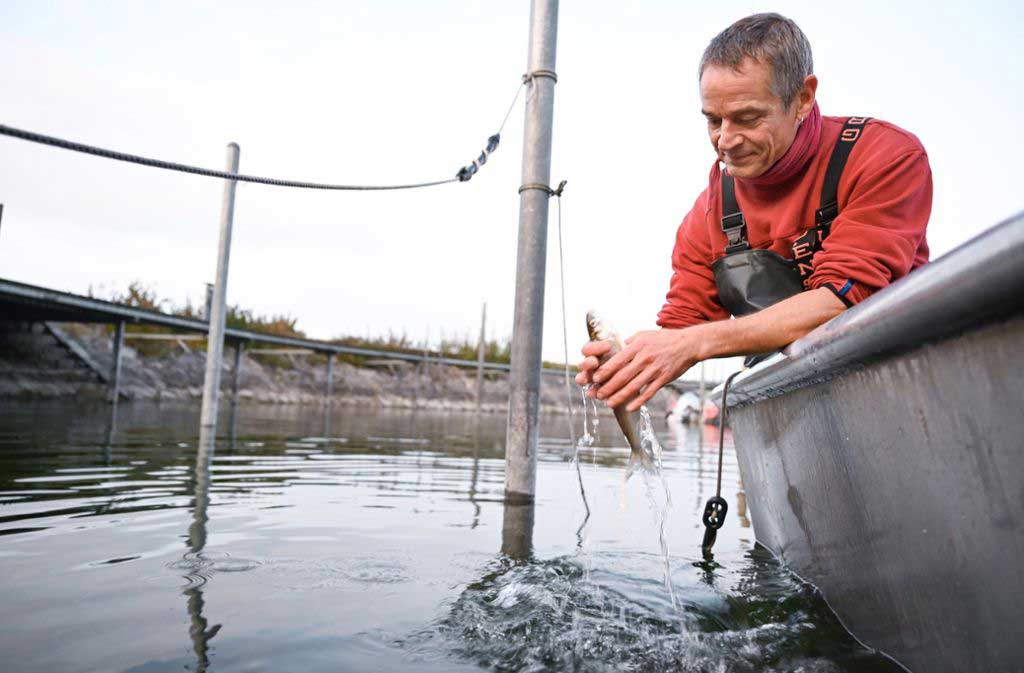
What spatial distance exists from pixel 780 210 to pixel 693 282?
565 millimetres

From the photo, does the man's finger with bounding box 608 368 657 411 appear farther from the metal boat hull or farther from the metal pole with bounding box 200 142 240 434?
the metal pole with bounding box 200 142 240 434

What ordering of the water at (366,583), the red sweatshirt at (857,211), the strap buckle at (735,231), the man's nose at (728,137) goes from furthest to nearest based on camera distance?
the strap buckle at (735,231)
the man's nose at (728,137)
the red sweatshirt at (857,211)
the water at (366,583)

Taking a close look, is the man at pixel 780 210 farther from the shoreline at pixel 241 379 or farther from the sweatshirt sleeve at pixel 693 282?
the shoreline at pixel 241 379

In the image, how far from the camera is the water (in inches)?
69.1

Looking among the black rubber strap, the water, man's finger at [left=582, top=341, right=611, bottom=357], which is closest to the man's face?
the black rubber strap

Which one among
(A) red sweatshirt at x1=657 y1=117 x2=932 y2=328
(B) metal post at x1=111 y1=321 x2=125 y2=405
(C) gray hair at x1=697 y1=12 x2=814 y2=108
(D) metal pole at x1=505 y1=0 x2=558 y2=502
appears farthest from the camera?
(B) metal post at x1=111 y1=321 x2=125 y2=405

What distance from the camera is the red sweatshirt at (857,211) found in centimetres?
186

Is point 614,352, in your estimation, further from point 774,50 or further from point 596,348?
point 774,50

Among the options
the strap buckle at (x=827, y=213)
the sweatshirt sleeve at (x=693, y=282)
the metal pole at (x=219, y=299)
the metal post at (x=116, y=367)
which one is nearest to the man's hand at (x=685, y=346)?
the strap buckle at (x=827, y=213)

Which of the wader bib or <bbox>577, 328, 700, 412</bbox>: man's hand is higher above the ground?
the wader bib

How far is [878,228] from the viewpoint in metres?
1.91

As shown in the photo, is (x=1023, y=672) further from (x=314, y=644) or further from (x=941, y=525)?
(x=314, y=644)

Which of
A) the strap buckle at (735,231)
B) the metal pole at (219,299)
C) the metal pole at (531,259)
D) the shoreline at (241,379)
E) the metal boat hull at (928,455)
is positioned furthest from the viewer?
the shoreline at (241,379)

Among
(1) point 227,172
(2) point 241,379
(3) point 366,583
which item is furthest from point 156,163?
(2) point 241,379
